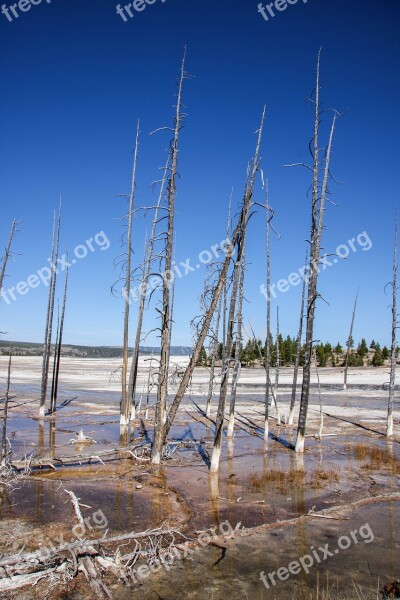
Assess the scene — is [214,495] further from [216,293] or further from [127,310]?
[127,310]

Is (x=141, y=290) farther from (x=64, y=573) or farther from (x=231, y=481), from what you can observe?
(x=64, y=573)

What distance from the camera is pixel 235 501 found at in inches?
416

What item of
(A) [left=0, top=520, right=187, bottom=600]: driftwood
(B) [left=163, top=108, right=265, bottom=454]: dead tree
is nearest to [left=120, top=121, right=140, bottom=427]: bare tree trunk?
(B) [left=163, top=108, right=265, bottom=454]: dead tree

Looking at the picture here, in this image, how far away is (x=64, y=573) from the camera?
20.8 feet

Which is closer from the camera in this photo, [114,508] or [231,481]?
[114,508]

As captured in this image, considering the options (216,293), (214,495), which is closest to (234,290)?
(216,293)

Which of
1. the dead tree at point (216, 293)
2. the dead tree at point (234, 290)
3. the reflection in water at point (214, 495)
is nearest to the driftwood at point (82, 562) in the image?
the reflection in water at point (214, 495)

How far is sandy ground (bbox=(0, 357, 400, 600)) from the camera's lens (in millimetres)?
6726

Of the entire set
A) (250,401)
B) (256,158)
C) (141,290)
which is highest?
(256,158)

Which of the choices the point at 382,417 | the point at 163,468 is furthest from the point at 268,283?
the point at 382,417

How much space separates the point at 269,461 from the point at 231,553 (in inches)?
302

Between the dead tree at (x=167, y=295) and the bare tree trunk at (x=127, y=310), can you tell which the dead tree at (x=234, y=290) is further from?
the bare tree trunk at (x=127, y=310)

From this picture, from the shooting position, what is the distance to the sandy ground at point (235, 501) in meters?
6.73

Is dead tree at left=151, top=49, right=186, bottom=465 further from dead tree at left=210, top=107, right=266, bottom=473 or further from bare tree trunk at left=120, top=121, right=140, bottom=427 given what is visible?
bare tree trunk at left=120, top=121, right=140, bottom=427
